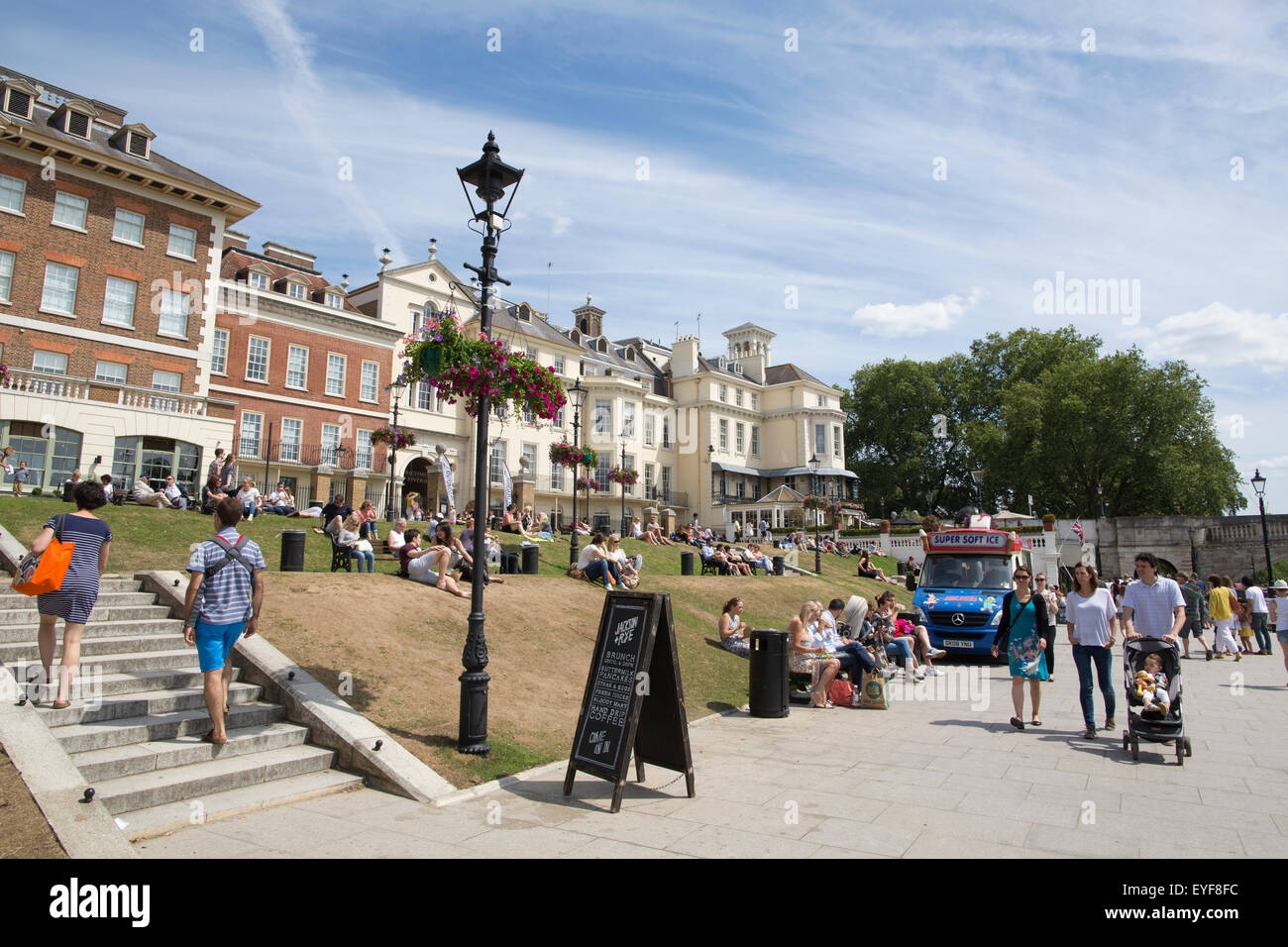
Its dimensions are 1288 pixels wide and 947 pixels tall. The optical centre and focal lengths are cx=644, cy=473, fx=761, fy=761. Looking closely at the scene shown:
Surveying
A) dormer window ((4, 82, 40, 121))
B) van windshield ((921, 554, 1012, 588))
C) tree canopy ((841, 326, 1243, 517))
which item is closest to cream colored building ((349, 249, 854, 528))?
tree canopy ((841, 326, 1243, 517))

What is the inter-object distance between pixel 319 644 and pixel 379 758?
2.65 metres

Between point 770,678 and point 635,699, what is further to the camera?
point 770,678

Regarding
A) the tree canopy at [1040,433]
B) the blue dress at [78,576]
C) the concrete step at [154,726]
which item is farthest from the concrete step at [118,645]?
the tree canopy at [1040,433]

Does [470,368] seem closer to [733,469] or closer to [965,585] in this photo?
[965,585]

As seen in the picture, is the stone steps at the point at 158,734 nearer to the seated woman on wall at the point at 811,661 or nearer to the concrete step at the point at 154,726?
the concrete step at the point at 154,726

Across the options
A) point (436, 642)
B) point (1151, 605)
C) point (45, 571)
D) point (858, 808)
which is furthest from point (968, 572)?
point (45, 571)

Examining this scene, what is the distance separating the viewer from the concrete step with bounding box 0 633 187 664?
23.2 ft

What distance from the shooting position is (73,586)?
6.32 m

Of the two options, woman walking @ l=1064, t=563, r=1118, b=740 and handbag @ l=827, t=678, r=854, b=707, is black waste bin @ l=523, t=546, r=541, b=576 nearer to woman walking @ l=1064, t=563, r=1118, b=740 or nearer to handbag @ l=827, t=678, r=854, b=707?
handbag @ l=827, t=678, r=854, b=707

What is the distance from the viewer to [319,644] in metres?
8.40

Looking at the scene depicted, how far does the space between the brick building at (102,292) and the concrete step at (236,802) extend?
67.4 feet

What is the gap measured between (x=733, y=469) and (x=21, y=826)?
51297mm
